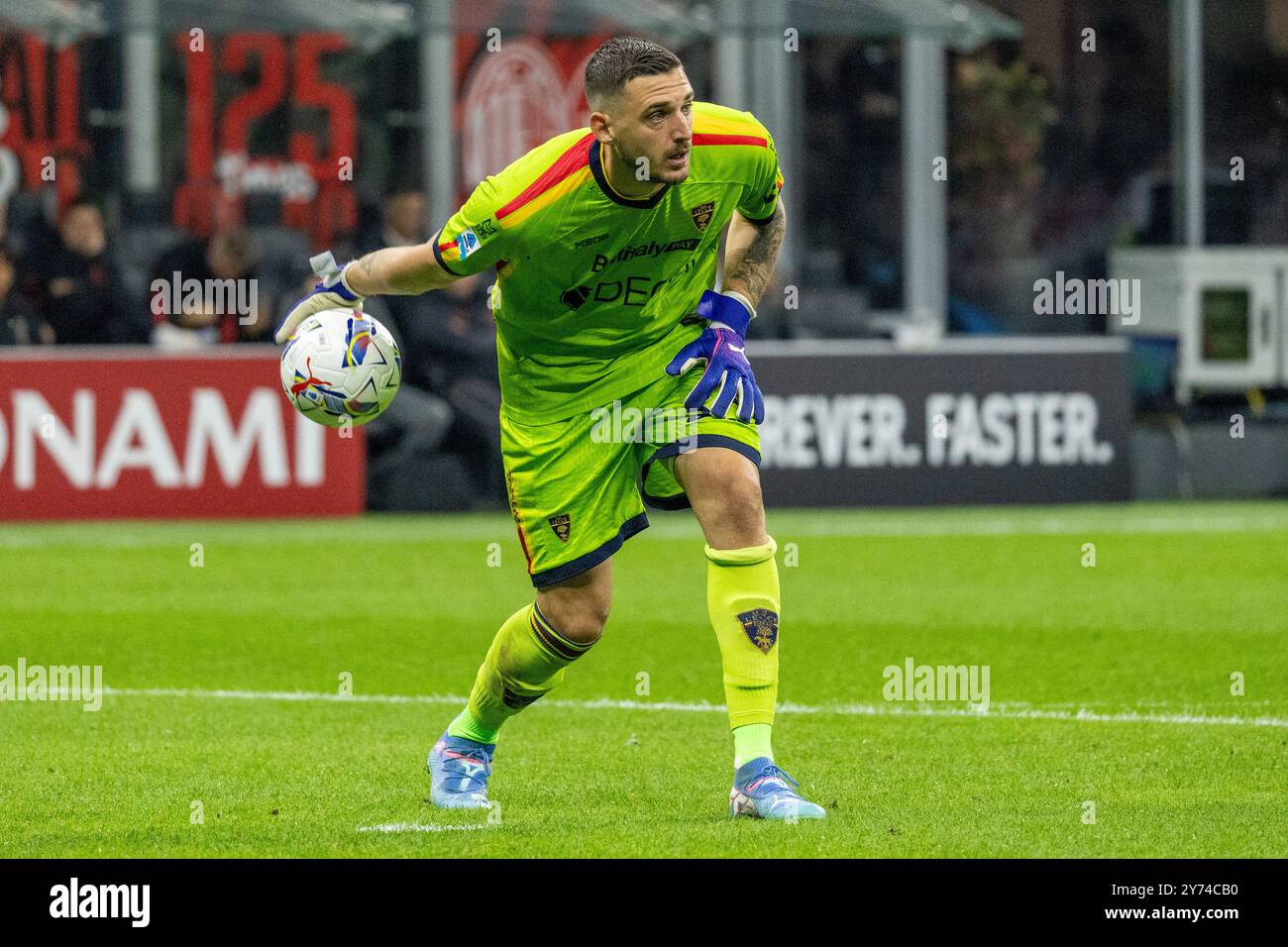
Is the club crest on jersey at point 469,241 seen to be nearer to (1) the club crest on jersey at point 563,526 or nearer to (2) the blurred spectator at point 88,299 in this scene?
(1) the club crest on jersey at point 563,526

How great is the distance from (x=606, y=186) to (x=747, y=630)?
1254mm

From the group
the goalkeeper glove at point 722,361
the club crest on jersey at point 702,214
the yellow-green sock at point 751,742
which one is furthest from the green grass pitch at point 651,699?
the club crest on jersey at point 702,214

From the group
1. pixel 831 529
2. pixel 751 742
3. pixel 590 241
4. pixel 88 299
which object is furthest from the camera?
pixel 88 299

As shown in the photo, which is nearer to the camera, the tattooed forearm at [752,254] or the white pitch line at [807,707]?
the tattooed forearm at [752,254]

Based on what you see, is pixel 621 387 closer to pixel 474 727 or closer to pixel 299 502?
pixel 474 727

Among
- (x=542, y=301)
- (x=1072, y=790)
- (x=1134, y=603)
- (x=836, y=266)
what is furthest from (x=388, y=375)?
(x=836, y=266)

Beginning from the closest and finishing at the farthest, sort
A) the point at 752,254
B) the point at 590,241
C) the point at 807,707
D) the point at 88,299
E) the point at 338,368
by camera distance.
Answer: the point at 590,241 → the point at 338,368 → the point at 752,254 → the point at 807,707 → the point at 88,299

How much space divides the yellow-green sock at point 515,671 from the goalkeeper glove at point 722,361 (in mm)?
765

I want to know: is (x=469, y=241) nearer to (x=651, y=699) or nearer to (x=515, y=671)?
(x=515, y=671)

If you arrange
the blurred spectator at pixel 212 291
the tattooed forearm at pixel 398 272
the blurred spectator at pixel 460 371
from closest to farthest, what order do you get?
the tattooed forearm at pixel 398 272, the blurred spectator at pixel 460 371, the blurred spectator at pixel 212 291

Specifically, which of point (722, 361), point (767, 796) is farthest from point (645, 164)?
point (767, 796)

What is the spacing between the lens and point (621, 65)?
6379 mm

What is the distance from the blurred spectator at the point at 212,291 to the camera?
17.1 metres

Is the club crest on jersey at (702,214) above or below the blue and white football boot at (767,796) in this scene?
above
